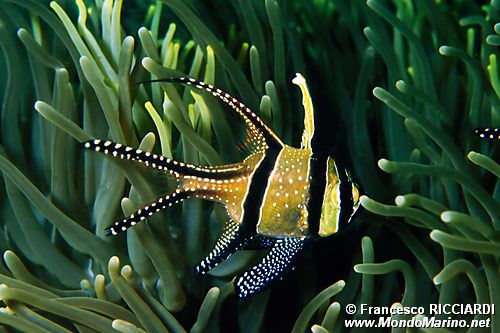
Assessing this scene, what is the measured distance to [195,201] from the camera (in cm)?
166

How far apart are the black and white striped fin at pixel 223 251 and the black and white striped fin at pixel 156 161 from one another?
169 mm

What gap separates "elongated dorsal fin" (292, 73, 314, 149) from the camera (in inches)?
56.1

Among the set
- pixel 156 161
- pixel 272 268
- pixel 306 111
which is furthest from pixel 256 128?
pixel 272 268

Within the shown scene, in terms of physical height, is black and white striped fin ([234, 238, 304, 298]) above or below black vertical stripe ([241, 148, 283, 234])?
below

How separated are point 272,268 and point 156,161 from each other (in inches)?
18.9

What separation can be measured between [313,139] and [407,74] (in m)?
1.06

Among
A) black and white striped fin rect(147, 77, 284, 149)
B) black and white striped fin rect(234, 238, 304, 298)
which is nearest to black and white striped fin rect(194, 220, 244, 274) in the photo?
black and white striped fin rect(234, 238, 304, 298)

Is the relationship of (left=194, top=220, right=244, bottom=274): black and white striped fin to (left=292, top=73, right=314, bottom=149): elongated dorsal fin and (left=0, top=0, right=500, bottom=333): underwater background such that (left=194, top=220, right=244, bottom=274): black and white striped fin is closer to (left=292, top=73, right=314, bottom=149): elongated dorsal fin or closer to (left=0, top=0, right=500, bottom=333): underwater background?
(left=0, top=0, right=500, bottom=333): underwater background

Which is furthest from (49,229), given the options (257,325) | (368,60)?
(368,60)

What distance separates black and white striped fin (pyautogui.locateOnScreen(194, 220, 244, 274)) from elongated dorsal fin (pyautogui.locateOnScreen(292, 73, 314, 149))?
311 mm

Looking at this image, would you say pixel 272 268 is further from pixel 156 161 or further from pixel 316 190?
pixel 156 161

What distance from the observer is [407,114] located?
1695 mm

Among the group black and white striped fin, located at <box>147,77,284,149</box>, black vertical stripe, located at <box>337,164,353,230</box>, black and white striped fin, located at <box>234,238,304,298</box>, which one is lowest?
black and white striped fin, located at <box>234,238,304,298</box>

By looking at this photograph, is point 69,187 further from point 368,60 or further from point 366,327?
point 368,60
